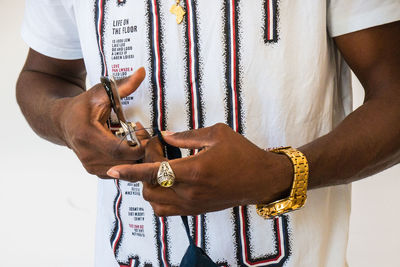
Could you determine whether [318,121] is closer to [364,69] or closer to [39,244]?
[364,69]

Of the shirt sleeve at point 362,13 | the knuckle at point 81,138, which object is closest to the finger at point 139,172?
the knuckle at point 81,138

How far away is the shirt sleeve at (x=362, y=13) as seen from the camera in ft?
2.26

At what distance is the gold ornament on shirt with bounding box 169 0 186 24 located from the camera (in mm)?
727

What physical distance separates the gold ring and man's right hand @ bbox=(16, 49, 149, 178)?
0.09 meters

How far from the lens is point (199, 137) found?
1.94 feet

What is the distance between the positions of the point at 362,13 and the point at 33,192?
1.33 metres

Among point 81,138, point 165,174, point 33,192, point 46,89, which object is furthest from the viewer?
point 33,192

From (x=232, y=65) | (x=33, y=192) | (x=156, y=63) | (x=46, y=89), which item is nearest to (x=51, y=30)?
(x=46, y=89)

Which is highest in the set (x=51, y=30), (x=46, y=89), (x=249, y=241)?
(x=51, y=30)

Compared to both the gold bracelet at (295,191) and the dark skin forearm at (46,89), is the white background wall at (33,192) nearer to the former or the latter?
the dark skin forearm at (46,89)

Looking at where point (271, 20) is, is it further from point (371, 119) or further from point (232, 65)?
point (371, 119)

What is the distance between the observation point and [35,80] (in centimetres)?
94

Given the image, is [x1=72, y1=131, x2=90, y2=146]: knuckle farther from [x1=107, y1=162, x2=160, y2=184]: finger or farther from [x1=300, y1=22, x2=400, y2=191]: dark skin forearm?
[x1=300, y1=22, x2=400, y2=191]: dark skin forearm

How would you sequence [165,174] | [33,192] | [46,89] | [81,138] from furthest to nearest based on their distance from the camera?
[33,192] < [46,89] < [81,138] < [165,174]
